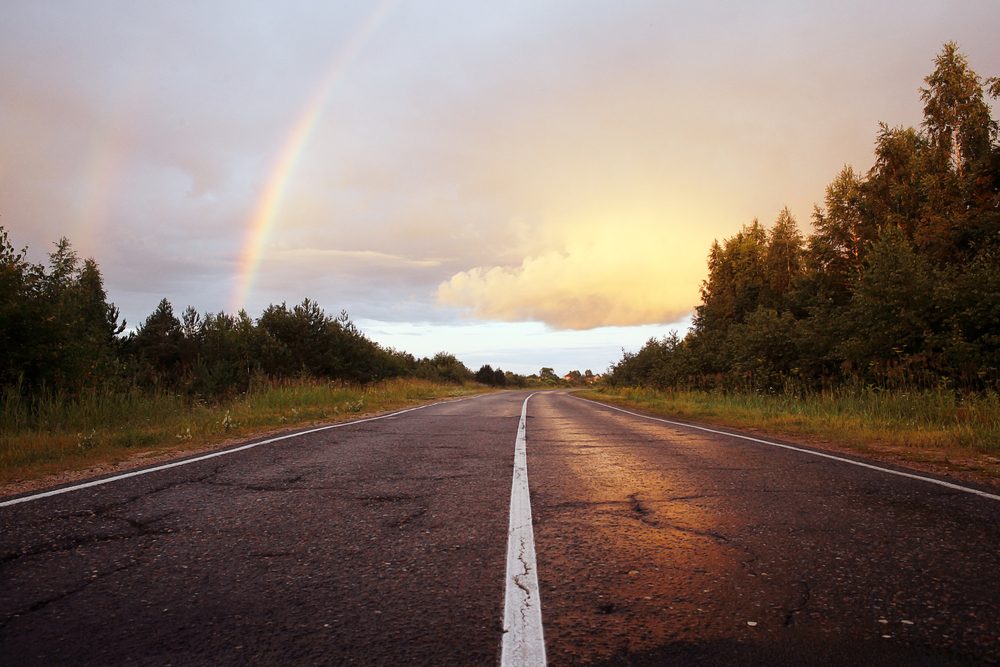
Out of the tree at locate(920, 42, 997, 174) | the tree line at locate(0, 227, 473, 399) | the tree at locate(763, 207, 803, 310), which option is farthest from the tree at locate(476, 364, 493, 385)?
the tree at locate(920, 42, 997, 174)

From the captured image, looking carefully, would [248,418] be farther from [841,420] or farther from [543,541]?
[841,420]

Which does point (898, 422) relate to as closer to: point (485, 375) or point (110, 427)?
point (110, 427)

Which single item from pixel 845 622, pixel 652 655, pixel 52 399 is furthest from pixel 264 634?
pixel 52 399

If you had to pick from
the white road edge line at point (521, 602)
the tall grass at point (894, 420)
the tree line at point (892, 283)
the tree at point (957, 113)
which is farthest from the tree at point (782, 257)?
the white road edge line at point (521, 602)

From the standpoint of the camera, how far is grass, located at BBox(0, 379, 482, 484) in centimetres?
747

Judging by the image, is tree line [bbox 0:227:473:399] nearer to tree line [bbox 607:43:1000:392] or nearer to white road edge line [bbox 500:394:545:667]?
white road edge line [bbox 500:394:545:667]

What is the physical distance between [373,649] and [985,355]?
1677cm

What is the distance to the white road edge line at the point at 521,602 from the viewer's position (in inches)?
83.7

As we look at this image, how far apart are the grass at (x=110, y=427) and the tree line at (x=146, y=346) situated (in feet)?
2.63

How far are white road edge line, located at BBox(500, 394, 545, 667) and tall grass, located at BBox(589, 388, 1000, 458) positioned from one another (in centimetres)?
740

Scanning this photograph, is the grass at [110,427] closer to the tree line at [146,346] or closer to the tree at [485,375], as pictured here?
the tree line at [146,346]

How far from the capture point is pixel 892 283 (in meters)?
15.6

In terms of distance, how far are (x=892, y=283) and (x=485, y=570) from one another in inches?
681

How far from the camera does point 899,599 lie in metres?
2.70
